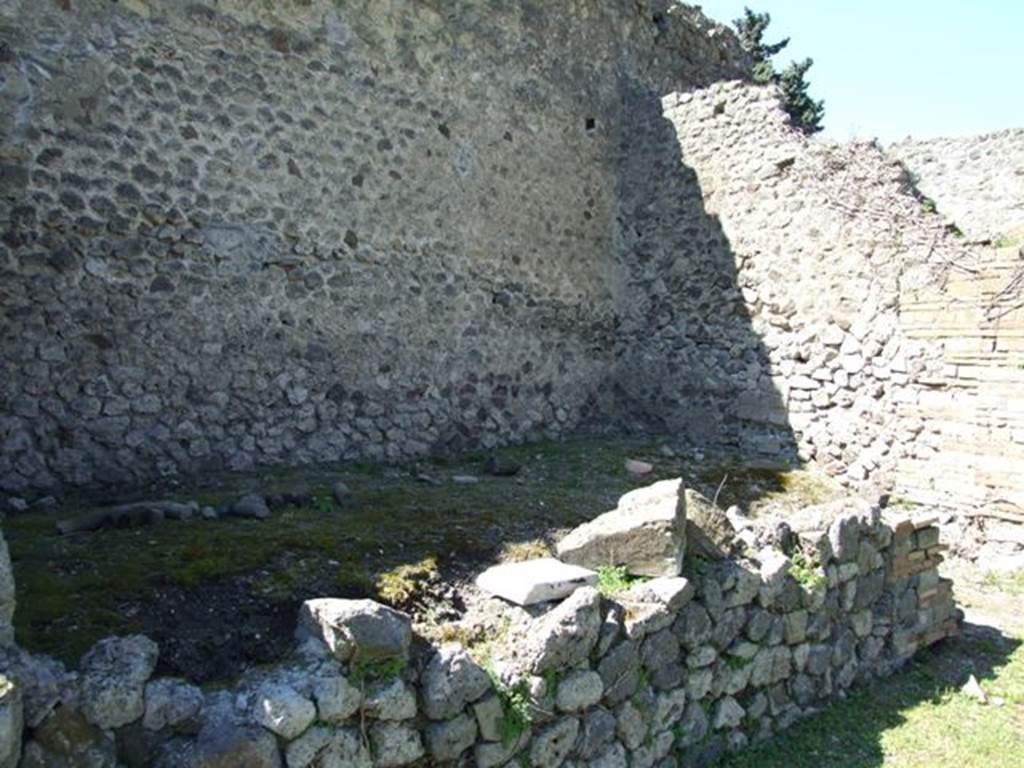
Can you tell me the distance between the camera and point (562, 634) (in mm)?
3785

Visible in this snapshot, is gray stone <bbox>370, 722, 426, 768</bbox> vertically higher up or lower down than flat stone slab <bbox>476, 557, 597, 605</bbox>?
lower down

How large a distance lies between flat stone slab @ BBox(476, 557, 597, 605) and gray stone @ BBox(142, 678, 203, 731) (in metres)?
1.50

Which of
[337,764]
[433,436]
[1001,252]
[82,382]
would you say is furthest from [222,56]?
[1001,252]

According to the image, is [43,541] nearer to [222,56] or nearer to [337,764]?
[337,764]

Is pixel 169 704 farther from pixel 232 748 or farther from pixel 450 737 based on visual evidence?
pixel 450 737

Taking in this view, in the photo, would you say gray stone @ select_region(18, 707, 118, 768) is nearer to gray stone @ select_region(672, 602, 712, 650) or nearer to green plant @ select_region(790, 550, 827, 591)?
gray stone @ select_region(672, 602, 712, 650)

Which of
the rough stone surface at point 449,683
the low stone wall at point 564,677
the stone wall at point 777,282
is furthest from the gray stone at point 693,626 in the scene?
the stone wall at point 777,282

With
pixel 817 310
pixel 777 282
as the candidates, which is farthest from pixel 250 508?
pixel 777 282

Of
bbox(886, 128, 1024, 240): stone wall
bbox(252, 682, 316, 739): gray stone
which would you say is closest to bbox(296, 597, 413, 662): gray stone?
bbox(252, 682, 316, 739): gray stone

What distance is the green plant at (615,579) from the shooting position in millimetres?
4383

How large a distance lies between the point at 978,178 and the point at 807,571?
42.9 ft

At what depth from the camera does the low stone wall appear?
110 inches

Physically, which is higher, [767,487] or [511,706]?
[511,706]

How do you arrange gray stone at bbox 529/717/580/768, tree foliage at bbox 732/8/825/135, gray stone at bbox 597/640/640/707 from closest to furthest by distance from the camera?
1. gray stone at bbox 529/717/580/768
2. gray stone at bbox 597/640/640/707
3. tree foliage at bbox 732/8/825/135
